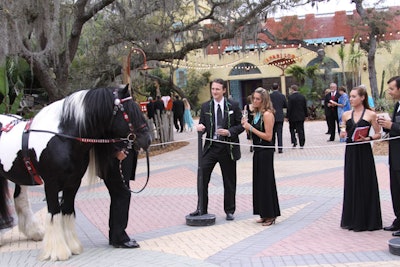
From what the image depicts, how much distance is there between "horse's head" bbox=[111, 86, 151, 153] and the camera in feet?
17.5

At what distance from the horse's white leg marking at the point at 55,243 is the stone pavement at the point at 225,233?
9 cm

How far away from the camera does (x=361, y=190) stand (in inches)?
247

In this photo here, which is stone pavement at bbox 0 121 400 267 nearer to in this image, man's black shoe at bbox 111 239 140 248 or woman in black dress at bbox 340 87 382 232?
man's black shoe at bbox 111 239 140 248

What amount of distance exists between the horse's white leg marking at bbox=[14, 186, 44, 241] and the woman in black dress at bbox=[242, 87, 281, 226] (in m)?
2.80

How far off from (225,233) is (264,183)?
857mm

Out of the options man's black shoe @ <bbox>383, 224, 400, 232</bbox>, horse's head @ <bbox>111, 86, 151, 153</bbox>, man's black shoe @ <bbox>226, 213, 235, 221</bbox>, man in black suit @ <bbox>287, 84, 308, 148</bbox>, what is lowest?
man's black shoe @ <bbox>383, 224, 400, 232</bbox>

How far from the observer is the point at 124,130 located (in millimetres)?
5340

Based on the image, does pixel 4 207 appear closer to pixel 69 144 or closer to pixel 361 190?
pixel 69 144

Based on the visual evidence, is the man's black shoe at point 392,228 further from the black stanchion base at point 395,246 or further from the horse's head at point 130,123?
the horse's head at point 130,123

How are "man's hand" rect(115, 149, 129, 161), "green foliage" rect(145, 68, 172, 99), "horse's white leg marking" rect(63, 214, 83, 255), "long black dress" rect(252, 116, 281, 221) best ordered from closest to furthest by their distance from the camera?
"man's hand" rect(115, 149, 129, 161)
"horse's white leg marking" rect(63, 214, 83, 255)
"long black dress" rect(252, 116, 281, 221)
"green foliage" rect(145, 68, 172, 99)

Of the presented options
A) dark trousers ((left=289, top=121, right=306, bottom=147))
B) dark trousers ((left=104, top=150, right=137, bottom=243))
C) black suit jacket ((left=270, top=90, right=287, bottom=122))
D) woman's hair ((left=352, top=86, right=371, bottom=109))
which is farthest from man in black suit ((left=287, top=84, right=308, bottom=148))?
dark trousers ((left=104, top=150, right=137, bottom=243))

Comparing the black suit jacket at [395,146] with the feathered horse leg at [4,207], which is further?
the feathered horse leg at [4,207]

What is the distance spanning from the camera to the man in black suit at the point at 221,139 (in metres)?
6.97

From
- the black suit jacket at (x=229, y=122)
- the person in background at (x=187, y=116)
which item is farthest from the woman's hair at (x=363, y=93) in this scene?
the person in background at (x=187, y=116)
